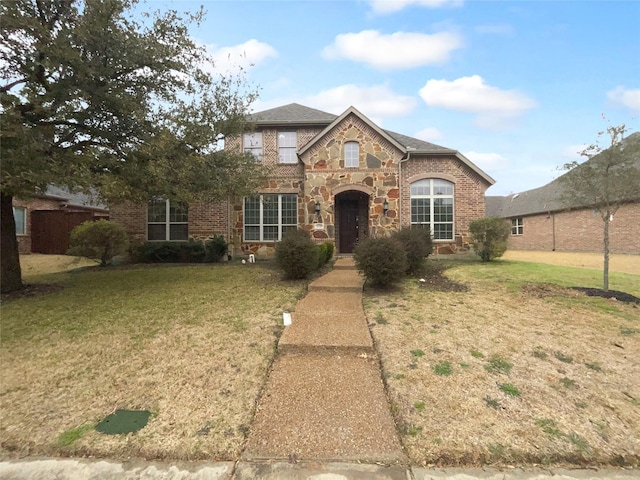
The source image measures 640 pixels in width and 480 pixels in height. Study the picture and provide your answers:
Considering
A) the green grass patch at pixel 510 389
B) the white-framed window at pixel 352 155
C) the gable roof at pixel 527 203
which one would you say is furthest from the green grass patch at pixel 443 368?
the gable roof at pixel 527 203

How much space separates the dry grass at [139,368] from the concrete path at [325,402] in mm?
217

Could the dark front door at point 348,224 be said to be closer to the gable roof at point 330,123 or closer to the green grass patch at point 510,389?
the gable roof at point 330,123

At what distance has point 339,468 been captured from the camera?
2.52 metres

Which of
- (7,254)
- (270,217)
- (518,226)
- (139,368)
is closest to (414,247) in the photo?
(139,368)

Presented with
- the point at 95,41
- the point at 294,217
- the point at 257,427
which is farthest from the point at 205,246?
the point at 257,427

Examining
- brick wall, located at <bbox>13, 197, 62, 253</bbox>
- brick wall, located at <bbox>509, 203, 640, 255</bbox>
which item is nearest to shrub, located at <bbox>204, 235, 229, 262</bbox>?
brick wall, located at <bbox>13, 197, 62, 253</bbox>

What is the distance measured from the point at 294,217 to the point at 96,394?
11100 millimetres

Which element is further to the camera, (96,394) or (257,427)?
(96,394)

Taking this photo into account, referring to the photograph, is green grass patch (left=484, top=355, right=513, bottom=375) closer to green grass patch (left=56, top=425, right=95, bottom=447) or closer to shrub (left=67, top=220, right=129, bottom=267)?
green grass patch (left=56, top=425, right=95, bottom=447)

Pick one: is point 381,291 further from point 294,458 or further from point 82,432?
point 82,432

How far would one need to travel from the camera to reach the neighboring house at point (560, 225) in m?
18.8

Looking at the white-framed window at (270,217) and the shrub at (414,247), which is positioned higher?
the white-framed window at (270,217)

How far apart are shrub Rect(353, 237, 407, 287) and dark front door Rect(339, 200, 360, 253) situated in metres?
7.35

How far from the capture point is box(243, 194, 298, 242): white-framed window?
1430 cm
